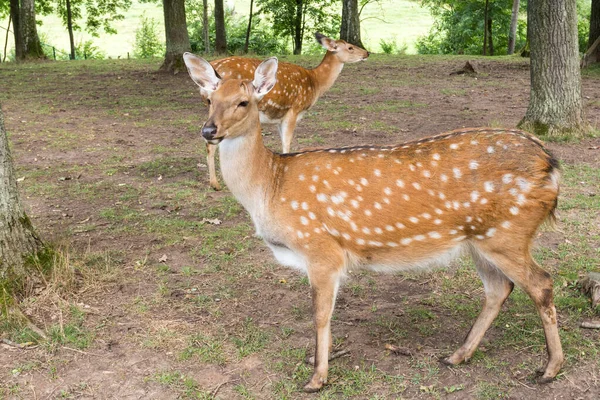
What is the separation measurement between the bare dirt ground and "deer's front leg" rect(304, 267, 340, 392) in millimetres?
122

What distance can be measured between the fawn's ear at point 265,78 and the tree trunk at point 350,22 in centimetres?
1697

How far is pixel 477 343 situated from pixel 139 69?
53.7 ft

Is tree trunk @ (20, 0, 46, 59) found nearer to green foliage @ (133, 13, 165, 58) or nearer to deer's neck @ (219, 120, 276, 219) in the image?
green foliage @ (133, 13, 165, 58)

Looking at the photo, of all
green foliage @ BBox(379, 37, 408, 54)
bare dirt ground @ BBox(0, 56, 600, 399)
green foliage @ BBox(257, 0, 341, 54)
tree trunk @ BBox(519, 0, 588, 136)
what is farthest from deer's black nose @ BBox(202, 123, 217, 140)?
green foliage @ BBox(379, 37, 408, 54)

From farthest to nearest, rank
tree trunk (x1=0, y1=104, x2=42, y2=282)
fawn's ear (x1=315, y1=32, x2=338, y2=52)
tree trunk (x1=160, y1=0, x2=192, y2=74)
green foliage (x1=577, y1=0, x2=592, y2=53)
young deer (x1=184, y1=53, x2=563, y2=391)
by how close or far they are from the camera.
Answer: green foliage (x1=577, y1=0, x2=592, y2=53) < tree trunk (x1=160, y1=0, x2=192, y2=74) < fawn's ear (x1=315, y1=32, x2=338, y2=52) < tree trunk (x1=0, y1=104, x2=42, y2=282) < young deer (x1=184, y1=53, x2=563, y2=391)

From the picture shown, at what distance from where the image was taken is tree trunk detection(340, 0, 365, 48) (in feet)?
67.6

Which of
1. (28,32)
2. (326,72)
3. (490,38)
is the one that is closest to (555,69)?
(326,72)

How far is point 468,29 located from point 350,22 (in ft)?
40.9

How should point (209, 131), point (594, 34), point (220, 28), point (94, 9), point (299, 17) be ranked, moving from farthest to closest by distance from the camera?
point (299, 17) < point (94, 9) < point (220, 28) < point (594, 34) < point (209, 131)

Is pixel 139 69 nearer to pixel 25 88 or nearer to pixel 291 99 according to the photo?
pixel 25 88

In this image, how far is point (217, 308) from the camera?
482 cm

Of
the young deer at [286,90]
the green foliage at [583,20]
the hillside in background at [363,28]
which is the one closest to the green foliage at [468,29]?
the hillside in background at [363,28]

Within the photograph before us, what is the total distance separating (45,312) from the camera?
15.2 ft

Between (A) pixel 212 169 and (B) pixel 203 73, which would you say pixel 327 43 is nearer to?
(A) pixel 212 169
